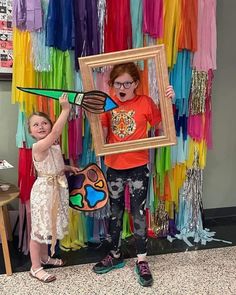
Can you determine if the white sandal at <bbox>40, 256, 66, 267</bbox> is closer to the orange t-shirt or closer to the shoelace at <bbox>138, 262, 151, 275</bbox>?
the shoelace at <bbox>138, 262, 151, 275</bbox>

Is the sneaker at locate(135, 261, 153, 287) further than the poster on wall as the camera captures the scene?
No

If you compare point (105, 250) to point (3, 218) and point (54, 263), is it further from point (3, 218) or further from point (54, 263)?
point (3, 218)

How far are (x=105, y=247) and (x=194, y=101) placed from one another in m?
1.06

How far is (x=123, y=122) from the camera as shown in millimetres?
1980

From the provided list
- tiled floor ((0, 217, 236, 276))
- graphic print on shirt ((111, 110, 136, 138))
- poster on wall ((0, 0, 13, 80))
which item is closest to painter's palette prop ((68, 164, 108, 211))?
graphic print on shirt ((111, 110, 136, 138))

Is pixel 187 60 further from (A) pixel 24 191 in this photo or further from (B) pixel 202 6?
(A) pixel 24 191

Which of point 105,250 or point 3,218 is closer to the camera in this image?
point 3,218

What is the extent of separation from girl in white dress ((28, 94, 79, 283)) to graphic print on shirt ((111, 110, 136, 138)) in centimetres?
26

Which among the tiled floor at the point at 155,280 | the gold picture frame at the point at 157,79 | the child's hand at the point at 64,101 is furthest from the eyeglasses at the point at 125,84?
the tiled floor at the point at 155,280

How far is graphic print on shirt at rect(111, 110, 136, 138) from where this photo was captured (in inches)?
77.8

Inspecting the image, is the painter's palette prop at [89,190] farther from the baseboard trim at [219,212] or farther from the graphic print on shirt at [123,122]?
the baseboard trim at [219,212]

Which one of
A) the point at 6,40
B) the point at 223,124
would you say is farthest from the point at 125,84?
the point at 223,124

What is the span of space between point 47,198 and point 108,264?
51 centimetres

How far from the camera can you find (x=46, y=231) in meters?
1.98
